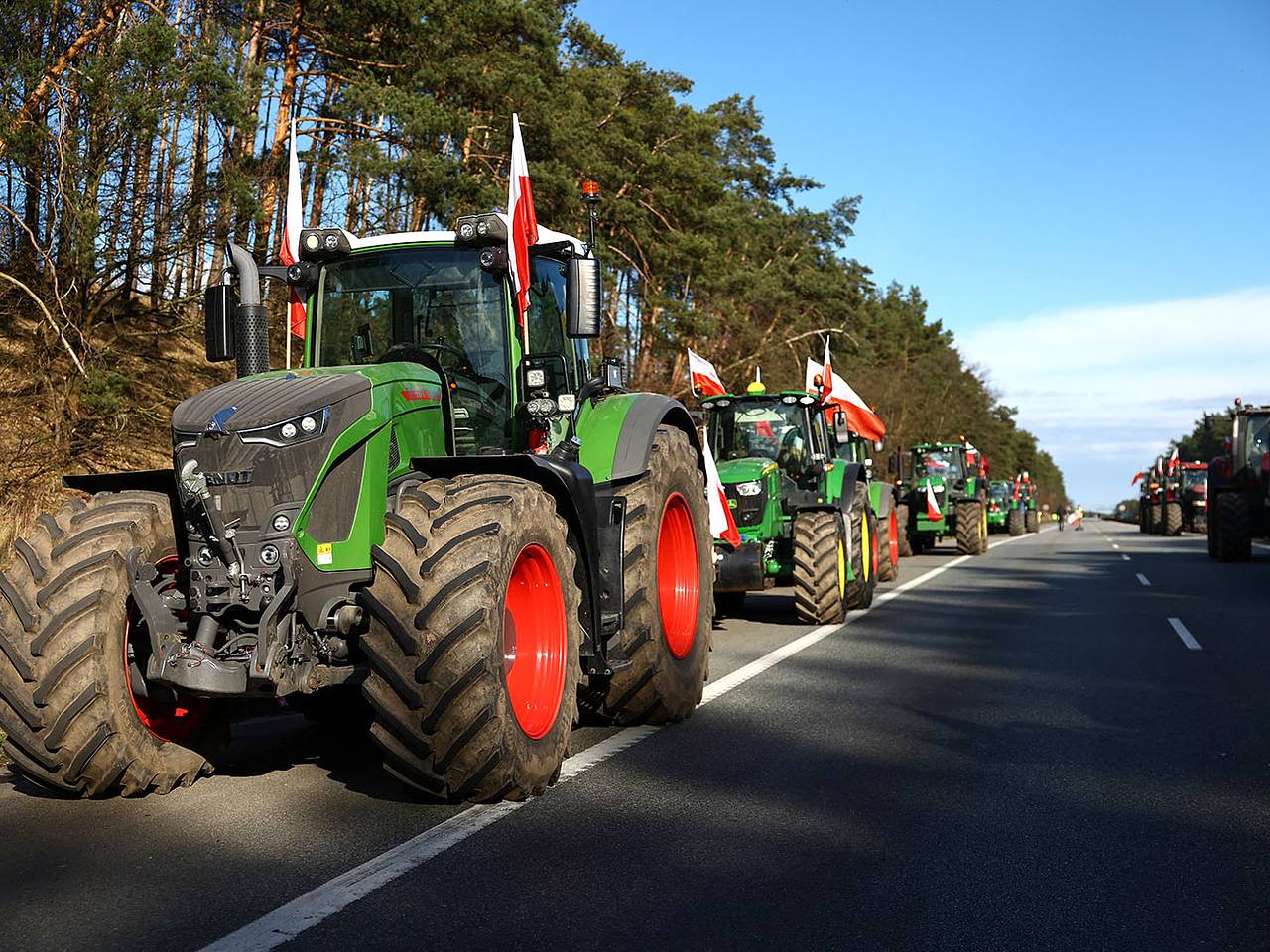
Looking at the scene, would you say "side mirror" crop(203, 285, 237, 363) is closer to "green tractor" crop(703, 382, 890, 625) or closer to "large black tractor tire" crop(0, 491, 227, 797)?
"large black tractor tire" crop(0, 491, 227, 797)

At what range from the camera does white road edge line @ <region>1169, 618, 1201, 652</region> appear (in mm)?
12148

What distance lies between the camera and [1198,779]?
6.57m

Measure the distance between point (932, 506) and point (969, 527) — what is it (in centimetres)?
112

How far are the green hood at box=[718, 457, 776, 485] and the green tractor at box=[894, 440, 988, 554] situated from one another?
1421cm

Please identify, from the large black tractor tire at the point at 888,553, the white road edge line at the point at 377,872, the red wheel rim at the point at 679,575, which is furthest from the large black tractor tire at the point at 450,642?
the large black tractor tire at the point at 888,553

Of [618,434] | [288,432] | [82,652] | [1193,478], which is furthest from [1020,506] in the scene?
[82,652]

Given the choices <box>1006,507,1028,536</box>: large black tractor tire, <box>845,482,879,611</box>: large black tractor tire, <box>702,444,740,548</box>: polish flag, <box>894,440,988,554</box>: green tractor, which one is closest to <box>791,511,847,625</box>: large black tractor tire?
<box>845,482,879,611</box>: large black tractor tire

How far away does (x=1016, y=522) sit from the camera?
47.6m

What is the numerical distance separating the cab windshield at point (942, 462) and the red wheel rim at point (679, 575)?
70.7ft

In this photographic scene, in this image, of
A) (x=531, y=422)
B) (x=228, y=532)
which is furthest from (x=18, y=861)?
(x=531, y=422)

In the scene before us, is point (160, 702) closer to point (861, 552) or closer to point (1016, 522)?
point (861, 552)

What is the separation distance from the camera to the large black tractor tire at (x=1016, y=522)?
45.9 meters

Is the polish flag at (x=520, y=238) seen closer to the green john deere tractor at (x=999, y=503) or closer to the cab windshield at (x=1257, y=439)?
the cab windshield at (x=1257, y=439)

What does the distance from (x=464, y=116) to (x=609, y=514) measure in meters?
18.3
